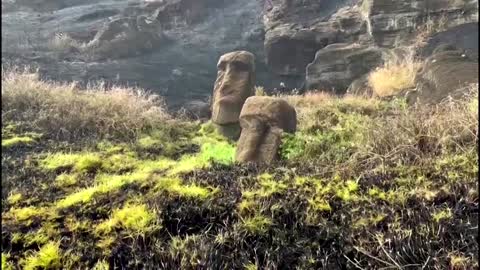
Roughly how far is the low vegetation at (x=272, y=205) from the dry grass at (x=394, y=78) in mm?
3648

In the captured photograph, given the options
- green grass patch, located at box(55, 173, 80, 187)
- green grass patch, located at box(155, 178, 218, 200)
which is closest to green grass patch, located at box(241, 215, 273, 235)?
green grass patch, located at box(155, 178, 218, 200)

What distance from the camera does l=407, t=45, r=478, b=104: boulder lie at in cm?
603

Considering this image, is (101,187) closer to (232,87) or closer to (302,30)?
(232,87)

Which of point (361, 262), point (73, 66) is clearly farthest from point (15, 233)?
point (73, 66)

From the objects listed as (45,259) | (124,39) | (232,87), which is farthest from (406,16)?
(45,259)

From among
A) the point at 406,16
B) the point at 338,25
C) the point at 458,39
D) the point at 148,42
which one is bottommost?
the point at 148,42

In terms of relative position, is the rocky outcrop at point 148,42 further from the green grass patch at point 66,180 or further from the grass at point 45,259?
the grass at point 45,259

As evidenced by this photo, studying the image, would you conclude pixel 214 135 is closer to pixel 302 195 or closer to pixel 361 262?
pixel 302 195

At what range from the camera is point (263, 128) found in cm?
598

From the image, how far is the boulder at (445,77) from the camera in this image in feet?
19.8

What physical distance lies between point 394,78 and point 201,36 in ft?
34.5

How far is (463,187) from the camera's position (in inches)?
127

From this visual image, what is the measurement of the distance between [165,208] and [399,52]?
9.40 m

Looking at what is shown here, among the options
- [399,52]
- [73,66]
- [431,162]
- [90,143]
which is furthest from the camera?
[73,66]
